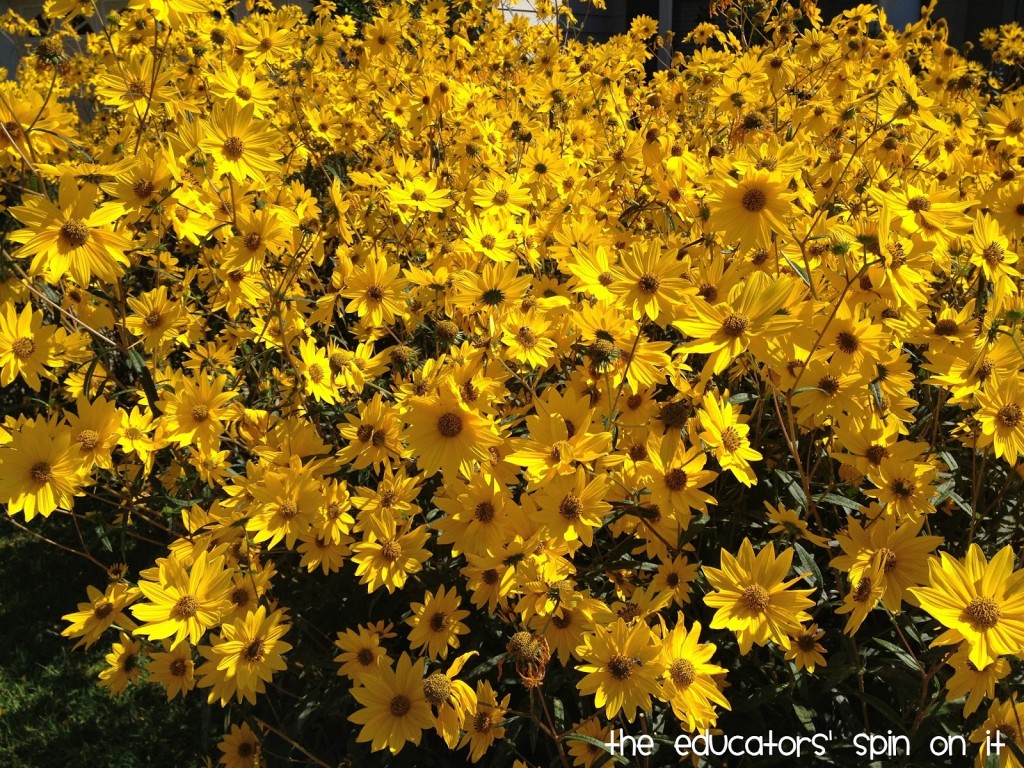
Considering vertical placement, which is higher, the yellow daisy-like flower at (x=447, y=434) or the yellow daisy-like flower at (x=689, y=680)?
→ the yellow daisy-like flower at (x=447, y=434)

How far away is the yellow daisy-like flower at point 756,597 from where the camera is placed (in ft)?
4.30

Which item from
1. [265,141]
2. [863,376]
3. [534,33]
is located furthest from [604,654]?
[534,33]

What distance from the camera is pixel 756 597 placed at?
4.35 feet

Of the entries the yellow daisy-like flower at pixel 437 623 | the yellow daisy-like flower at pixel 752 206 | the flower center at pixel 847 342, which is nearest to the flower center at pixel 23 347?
the yellow daisy-like flower at pixel 437 623

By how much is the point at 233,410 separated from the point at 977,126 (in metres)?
2.78

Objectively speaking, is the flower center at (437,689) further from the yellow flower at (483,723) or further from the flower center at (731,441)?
the flower center at (731,441)

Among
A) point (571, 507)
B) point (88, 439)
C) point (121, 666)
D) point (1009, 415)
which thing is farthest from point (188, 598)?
point (1009, 415)

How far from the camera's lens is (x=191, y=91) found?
3.26m

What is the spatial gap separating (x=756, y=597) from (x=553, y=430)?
495mm

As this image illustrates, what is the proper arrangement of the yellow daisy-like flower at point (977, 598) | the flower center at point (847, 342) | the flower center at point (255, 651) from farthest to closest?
the flower center at point (255, 651) < the flower center at point (847, 342) < the yellow daisy-like flower at point (977, 598)

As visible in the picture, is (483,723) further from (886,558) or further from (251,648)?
(886,558)

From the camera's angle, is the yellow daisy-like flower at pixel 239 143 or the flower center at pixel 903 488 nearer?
the flower center at pixel 903 488

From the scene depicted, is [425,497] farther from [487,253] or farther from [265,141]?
[265,141]

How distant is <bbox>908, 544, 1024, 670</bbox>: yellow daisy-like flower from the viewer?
111cm
